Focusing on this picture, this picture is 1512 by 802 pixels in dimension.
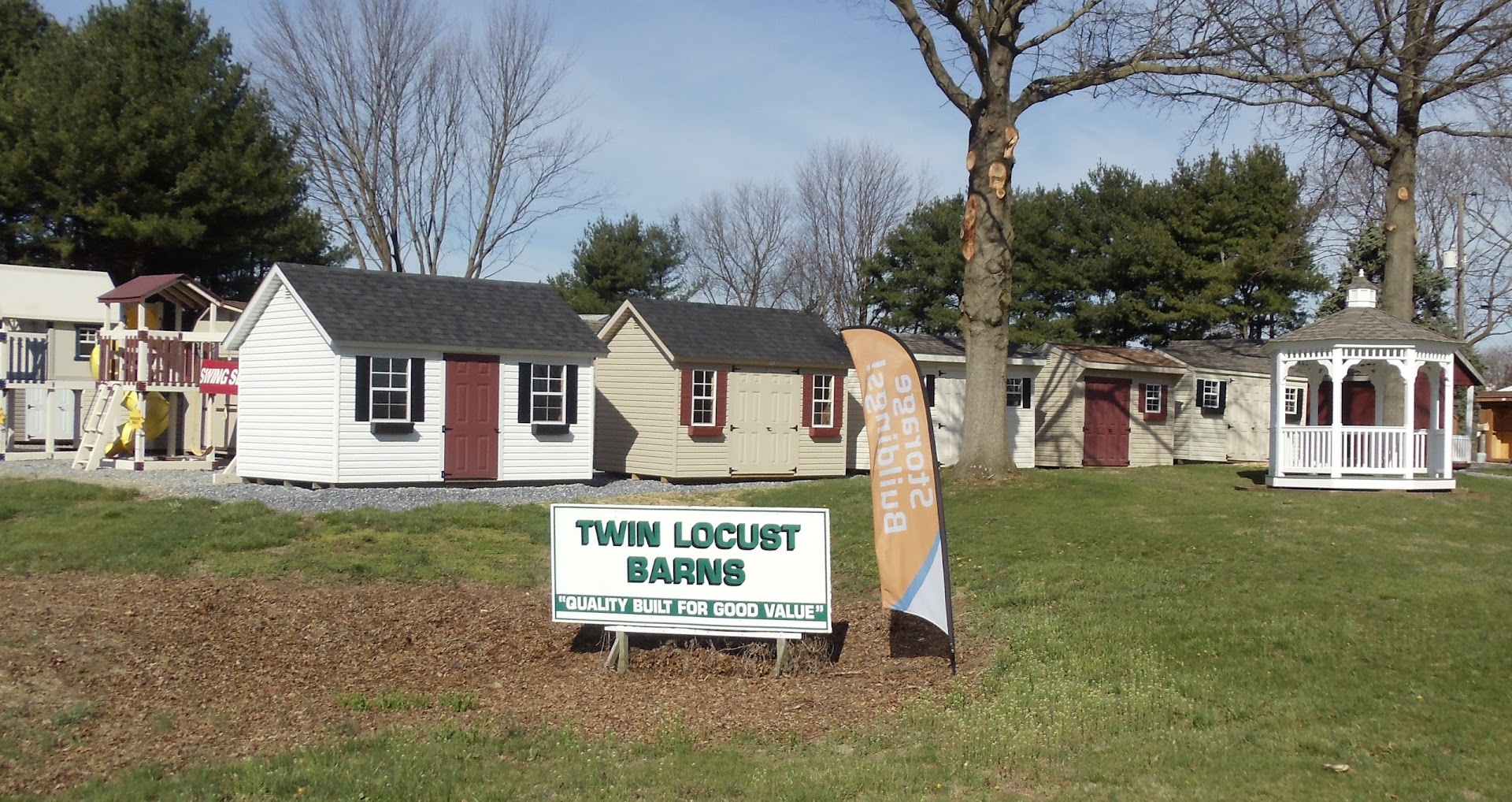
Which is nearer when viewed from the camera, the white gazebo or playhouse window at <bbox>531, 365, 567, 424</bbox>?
the white gazebo

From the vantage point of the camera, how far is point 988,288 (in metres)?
17.8

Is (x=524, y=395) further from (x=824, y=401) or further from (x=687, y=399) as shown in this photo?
(x=824, y=401)

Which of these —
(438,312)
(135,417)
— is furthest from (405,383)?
(135,417)

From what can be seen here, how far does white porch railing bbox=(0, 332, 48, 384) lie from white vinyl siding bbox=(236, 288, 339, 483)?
8.47 m

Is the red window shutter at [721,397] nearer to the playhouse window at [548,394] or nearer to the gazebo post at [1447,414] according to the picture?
the playhouse window at [548,394]

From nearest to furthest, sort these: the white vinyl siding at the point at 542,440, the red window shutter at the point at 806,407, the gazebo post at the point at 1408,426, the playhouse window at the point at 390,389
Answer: the gazebo post at the point at 1408,426, the playhouse window at the point at 390,389, the white vinyl siding at the point at 542,440, the red window shutter at the point at 806,407

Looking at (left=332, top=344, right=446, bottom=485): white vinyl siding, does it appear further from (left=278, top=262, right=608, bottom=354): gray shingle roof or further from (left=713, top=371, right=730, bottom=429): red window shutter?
(left=713, top=371, right=730, bottom=429): red window shutter

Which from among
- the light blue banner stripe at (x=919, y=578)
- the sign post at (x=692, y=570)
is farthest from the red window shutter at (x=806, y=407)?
the light blue banner stripe at (x=919, y=578)

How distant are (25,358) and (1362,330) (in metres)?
26.4

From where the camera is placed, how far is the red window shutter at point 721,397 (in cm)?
2323

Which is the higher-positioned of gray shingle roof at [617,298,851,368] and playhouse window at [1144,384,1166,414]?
gray shingle roof at [617,298,851,368]

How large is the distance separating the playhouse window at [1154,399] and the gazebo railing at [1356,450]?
9897mm

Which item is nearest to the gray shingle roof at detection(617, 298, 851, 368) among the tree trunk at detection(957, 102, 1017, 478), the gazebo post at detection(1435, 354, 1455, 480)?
the tree trunk at detection(957, 102, 1017, 478)

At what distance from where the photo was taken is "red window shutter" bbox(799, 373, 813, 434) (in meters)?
24.2
